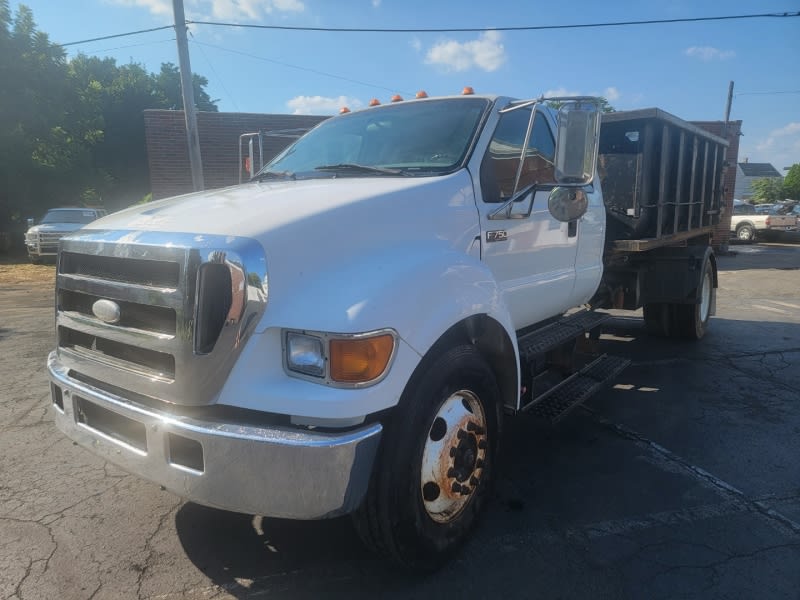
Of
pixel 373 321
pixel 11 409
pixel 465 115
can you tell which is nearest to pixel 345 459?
pixel 373 321

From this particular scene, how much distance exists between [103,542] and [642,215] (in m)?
5.22

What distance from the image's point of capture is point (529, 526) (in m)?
3.10

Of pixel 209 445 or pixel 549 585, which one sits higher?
pixel 209 445

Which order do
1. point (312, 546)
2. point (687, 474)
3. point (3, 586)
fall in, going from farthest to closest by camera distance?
1. point (687, 474)
2. point (312, 546)
3. point (3, 586)

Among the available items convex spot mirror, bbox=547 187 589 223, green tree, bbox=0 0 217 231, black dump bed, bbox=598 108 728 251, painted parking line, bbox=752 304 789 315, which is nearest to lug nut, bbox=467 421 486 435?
convex spot mirror, bbox=547 187 589 223

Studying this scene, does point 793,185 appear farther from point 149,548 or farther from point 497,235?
point 149,548

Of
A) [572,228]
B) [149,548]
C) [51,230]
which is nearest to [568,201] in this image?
[572,228]

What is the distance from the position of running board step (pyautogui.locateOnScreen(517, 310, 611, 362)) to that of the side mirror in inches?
44.3

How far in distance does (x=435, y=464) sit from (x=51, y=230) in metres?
18.3

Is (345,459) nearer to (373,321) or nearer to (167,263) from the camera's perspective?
(373,321)

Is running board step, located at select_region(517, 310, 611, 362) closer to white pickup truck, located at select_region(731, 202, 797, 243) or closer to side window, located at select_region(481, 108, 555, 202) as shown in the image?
side window, located at select_region(481, 108, 555, 202)

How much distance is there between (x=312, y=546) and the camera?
9.55ft


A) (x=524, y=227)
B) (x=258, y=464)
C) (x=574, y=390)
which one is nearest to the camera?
(x=258, y=464)

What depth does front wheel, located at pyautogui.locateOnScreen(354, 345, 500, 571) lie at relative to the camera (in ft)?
7.64
